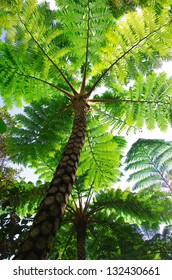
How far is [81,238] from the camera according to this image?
15.5 feet

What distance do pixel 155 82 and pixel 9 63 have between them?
8.20ft

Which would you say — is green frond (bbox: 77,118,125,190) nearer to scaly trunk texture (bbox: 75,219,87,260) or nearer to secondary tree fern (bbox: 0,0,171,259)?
secondary tree fern (bbox: 0,0,171,259)

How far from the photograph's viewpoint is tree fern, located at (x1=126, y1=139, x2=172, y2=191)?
6.55 metres

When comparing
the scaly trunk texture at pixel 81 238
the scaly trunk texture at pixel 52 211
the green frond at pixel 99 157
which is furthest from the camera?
the green frond at pixel 99 157

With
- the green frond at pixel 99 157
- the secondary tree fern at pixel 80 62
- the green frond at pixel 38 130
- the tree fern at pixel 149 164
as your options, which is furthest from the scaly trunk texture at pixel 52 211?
the tree fern at pixel 149 164

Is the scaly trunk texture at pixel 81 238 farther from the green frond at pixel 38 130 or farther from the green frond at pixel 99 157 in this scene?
the green frond at pixel 38 130

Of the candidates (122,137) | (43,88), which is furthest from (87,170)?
Result: (43,88)

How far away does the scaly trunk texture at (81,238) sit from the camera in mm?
4508

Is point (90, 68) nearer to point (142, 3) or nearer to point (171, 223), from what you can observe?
point (142, 3)


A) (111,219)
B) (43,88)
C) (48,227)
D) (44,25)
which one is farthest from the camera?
(111,219)

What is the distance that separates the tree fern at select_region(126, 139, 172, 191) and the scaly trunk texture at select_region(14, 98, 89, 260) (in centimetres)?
356

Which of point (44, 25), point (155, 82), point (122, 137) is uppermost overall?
point (44, 25)

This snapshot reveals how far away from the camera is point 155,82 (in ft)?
15.0

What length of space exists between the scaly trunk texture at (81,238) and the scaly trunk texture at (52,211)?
2.28m
